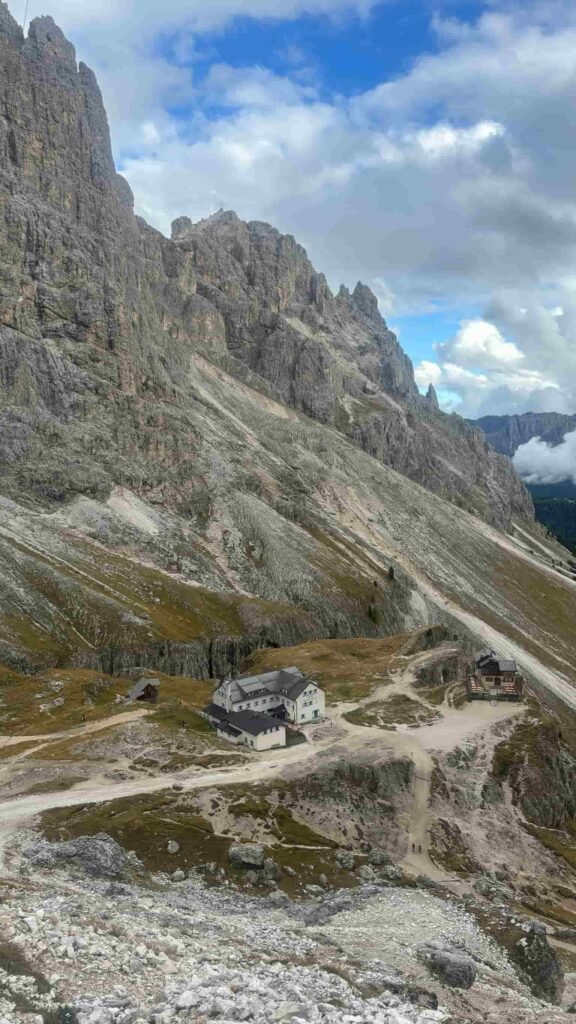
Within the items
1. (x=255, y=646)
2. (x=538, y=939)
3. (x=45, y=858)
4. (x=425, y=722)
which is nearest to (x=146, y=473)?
(x=255, y=646)

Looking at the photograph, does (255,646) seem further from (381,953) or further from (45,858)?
(381,953)

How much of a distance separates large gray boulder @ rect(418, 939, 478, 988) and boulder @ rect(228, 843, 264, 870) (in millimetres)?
16250

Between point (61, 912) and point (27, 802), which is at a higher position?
point (61, 912)

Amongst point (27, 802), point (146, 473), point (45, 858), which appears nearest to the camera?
point (45, 858)

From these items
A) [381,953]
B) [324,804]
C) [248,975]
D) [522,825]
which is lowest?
[522,825]

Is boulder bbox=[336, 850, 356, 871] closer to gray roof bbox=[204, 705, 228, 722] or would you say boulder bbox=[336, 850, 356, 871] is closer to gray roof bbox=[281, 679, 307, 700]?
gray roof bbox=[204, 705, 228, 722]

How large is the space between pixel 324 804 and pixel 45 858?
26.4 m

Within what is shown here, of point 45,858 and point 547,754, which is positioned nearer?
point 45,858

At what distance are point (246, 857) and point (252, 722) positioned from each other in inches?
1042

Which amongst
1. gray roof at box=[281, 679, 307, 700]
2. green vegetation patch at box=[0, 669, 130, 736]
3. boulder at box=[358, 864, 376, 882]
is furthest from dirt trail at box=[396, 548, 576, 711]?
boulder at box=[358, 864, 376, 882]

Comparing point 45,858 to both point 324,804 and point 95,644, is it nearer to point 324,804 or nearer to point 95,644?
point 324,804

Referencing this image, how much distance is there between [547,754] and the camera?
243 feet

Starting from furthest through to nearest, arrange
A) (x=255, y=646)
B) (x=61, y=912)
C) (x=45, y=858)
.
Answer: (x=255, y=646) < (x=45, y=858) < (x=61, y=912)

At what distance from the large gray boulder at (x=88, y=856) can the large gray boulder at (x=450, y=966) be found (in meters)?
20.0
